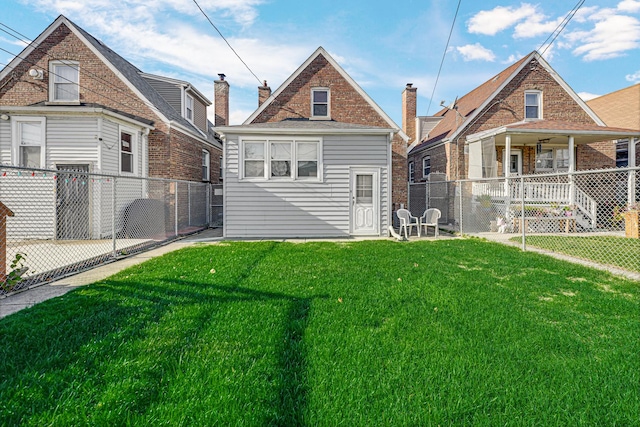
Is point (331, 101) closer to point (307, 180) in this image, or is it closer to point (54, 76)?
point (307, 180)

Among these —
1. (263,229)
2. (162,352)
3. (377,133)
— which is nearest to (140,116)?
(263,229)

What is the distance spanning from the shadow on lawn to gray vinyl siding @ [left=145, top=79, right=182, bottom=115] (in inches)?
551

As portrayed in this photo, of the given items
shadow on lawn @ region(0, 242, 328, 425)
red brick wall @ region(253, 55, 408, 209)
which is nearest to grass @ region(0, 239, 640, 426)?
shadow on lawn @ region(0, 242, 328, 425)

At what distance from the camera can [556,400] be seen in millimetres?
2295

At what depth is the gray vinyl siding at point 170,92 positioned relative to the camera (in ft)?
54.1

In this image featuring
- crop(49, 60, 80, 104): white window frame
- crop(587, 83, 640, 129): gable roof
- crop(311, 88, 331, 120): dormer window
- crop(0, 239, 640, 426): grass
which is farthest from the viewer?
crop(587, 83, 640, 129): gable roof

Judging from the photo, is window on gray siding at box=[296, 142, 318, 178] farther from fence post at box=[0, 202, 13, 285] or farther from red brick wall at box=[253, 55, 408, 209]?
fence post at box=[0, 202, 13, 285]

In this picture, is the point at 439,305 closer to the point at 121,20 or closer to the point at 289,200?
the point at 289,200

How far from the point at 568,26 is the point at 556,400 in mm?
14164

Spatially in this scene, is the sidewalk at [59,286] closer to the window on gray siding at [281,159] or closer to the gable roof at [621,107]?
the window on gray siding at [281,159]

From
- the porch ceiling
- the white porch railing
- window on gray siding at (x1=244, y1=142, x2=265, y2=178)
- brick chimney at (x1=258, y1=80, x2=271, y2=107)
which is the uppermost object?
brick chimney at (x1=258, y1=80, x2=271, y2=107)

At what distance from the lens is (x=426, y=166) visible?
781 inches

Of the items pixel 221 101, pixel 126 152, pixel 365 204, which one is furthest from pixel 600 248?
pixel 221 101

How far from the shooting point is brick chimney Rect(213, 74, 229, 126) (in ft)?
67.7
